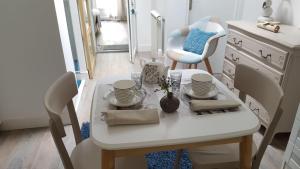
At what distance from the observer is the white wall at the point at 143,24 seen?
4340mm

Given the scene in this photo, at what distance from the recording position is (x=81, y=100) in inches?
109

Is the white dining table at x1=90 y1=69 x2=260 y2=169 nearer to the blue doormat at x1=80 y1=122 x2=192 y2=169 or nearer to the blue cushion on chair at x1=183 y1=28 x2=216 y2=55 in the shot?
the blue doormat at x1=80 y1=122 x2=192 y2=169

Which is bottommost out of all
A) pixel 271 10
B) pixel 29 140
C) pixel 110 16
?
pixel 29 140

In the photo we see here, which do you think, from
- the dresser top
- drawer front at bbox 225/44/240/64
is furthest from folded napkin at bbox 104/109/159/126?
drawer front at bbox 225/44/240/64

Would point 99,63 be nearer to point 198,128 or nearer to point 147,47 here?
point 147,47

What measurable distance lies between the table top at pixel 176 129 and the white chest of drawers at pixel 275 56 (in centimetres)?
65

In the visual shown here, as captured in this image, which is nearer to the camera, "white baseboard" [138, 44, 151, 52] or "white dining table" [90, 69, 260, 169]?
"white dining table" [90, 69, 260, 169]

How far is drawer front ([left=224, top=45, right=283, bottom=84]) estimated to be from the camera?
1803 mm

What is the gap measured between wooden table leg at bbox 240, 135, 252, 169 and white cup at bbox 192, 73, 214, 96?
0.92 feet

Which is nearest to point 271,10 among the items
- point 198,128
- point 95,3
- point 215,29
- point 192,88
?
point 215,29

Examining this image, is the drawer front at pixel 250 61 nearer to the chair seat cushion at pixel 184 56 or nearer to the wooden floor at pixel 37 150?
the chair seat cushion at pixel 184 56

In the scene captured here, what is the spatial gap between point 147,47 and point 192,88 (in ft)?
11.8

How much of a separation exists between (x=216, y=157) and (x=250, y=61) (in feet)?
3.98

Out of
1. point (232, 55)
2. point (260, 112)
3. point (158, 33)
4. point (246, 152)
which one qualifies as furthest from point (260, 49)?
point (158, 33)
